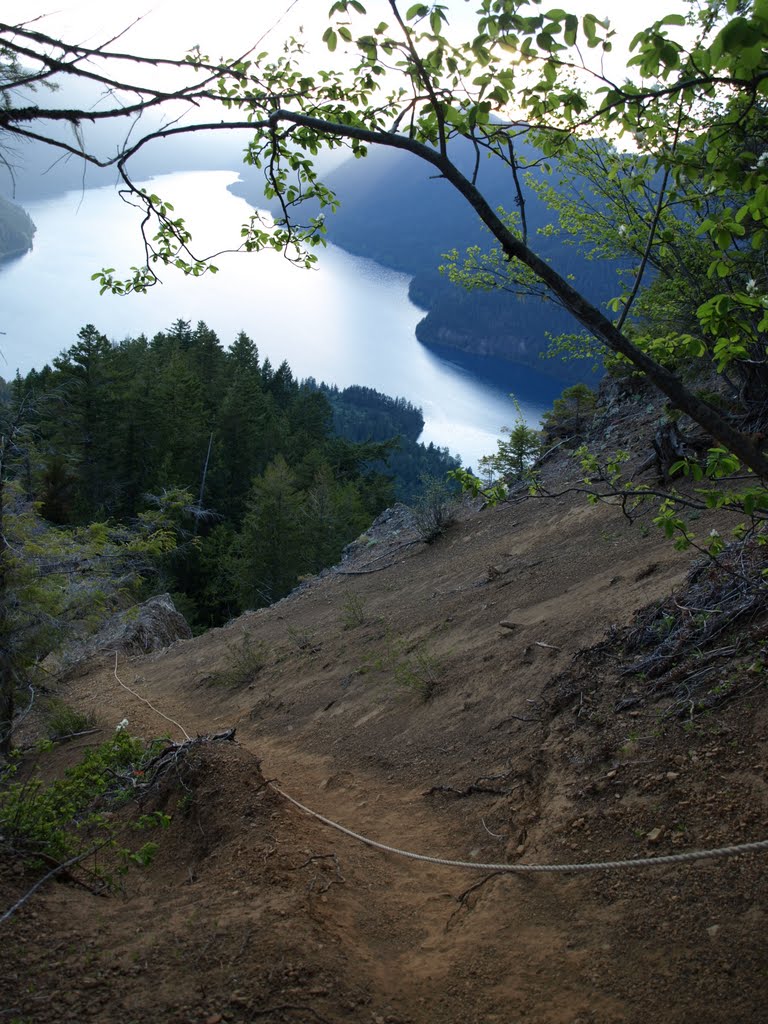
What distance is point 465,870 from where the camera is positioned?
4238 millimetres

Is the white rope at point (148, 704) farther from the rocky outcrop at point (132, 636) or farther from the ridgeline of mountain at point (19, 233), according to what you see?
the ridgeline of mountain at point (19, 233)

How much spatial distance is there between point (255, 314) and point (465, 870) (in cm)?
11665

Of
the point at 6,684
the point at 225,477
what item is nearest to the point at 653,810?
the point at 6,684

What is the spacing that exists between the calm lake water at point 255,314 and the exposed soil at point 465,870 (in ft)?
178

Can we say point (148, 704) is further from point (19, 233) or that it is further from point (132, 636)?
point (19, 233)

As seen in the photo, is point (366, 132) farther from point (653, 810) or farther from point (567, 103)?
point (653, 810)

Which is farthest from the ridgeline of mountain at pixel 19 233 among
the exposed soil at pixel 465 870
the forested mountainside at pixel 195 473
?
the exposed soil at pixel 465 870

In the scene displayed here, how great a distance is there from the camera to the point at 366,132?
276cm

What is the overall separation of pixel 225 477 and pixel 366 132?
39.0 meters

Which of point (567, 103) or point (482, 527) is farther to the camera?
point (482, 527)

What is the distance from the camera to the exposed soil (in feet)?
9.09

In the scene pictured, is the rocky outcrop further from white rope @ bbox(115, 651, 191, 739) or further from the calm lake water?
the calm lake water

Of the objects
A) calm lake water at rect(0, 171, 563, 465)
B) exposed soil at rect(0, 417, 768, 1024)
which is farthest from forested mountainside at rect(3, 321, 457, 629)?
calm lake water at rect(0, 171, 563, 465)

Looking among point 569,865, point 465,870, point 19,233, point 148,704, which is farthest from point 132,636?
point 19,233
